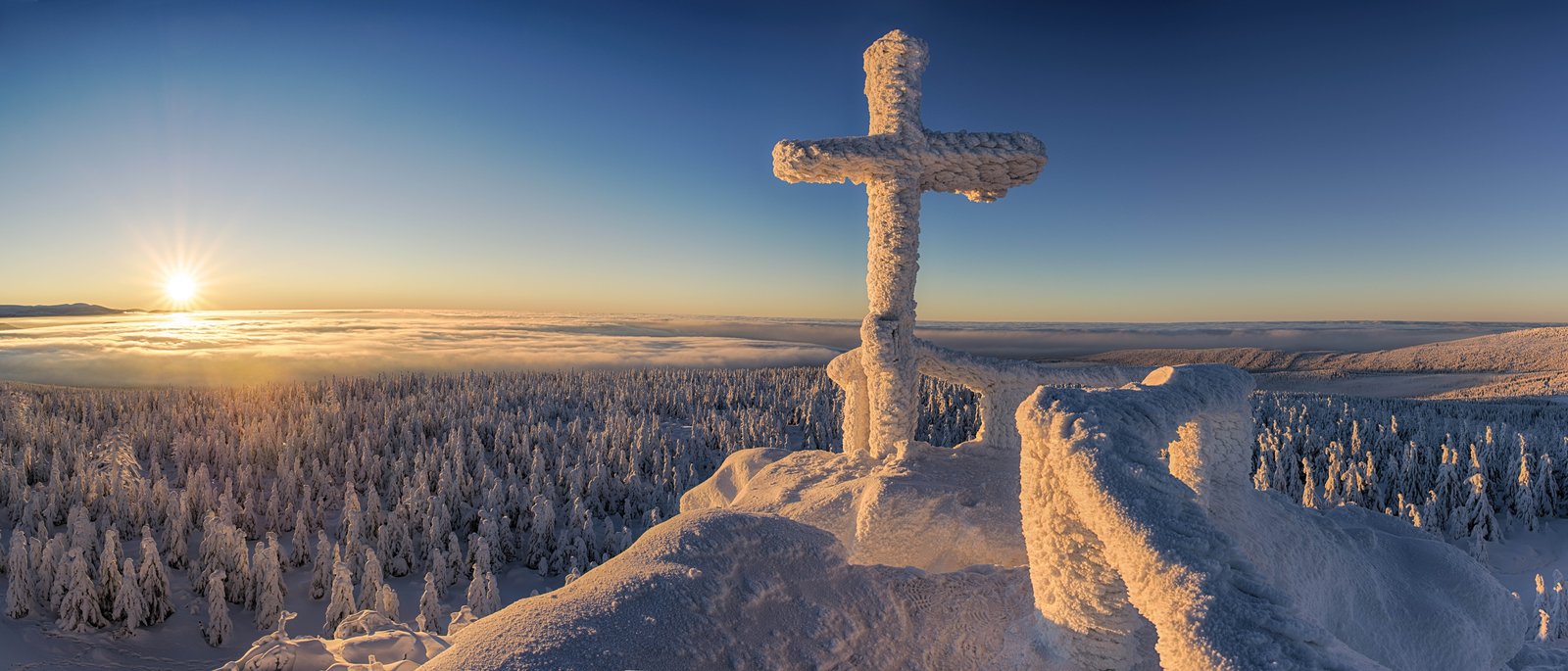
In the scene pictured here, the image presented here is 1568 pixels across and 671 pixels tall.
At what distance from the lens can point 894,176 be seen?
704 centimetres

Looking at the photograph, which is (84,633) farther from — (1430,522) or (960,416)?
(960,416)

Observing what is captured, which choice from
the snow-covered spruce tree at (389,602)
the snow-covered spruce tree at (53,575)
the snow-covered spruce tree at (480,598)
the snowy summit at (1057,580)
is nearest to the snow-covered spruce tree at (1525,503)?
the snowy summit at (1057,580)

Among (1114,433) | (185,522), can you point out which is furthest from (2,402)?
(1114,433)

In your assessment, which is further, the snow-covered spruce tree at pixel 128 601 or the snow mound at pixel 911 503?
the snow-covered spruce tree at pixel 128 601

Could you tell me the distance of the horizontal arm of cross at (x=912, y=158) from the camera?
675 cm

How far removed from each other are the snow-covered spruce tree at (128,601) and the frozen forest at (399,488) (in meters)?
0.02

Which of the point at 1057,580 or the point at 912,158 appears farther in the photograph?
the point at 912,158

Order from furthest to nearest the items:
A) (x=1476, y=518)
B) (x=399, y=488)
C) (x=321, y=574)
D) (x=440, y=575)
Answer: (x=399, y=488), (x=1476, y=518), (x=440, y=575), (x=321, y=574)

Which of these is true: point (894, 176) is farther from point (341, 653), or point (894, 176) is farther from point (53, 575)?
point (53, 575)

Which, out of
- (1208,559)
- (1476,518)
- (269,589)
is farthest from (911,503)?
(1476,518)

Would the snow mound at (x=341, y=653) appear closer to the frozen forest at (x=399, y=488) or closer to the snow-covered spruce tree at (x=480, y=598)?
the frozen forest at (x=399, y=488)

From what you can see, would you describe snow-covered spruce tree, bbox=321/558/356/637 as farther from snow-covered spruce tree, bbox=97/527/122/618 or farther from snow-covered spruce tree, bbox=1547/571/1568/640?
snow-covered spruce tree, bbox=1547/571/1568/640

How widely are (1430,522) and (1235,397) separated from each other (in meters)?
10.4

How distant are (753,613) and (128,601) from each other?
9127 mm
